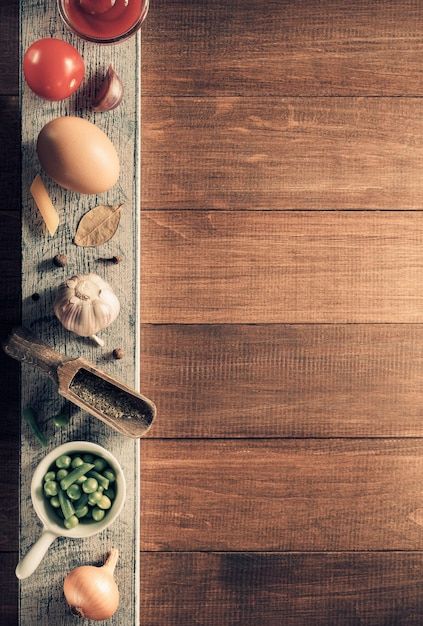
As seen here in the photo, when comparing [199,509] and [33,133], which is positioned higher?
[33,133]

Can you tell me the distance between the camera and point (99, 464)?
0.84m

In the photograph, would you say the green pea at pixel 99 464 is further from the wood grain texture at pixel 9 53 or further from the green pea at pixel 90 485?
the wood grain texture at pixel 9 53

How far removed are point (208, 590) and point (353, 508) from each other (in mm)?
261

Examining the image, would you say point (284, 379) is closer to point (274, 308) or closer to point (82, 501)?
point (274, 308)

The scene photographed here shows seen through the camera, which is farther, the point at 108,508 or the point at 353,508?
the point at 353,508

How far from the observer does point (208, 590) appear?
3.35 ft

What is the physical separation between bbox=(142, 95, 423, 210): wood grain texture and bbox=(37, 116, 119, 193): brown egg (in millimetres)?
196

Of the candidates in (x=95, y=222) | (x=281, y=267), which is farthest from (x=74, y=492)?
(x=281, y=267)

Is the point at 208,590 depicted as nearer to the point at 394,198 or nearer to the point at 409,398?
the point at 409,398

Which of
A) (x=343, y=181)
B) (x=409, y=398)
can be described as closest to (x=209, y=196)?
(x=343, y=181)

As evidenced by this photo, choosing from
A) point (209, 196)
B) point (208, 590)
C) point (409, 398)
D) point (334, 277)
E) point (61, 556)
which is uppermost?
point (209, 196)

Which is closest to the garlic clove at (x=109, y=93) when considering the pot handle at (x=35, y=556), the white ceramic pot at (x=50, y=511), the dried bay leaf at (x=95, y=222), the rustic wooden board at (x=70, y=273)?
the rustic wooden board at (x=70, y=273)

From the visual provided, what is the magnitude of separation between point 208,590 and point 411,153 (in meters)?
0.75

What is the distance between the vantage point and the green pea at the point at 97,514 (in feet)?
2.73
